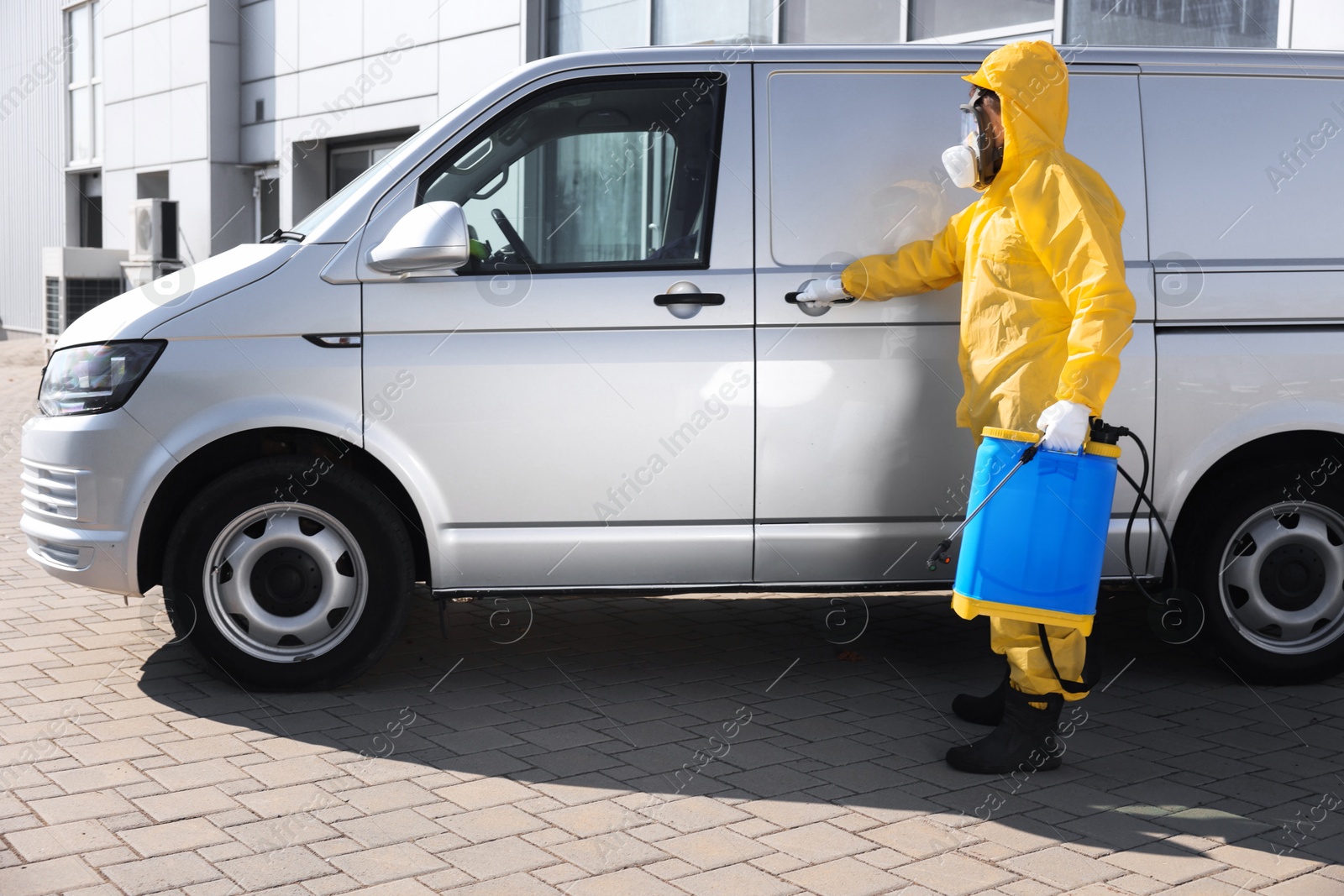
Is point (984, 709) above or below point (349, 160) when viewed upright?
below

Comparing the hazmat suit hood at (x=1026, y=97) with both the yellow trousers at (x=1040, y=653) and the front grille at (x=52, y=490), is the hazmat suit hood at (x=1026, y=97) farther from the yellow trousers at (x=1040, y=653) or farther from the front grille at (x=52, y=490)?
the front grille at (x=52, y=490)

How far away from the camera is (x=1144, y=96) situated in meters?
4.80

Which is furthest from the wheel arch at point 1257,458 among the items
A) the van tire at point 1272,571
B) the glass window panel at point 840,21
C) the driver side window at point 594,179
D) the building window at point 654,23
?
the building window at point 654,23

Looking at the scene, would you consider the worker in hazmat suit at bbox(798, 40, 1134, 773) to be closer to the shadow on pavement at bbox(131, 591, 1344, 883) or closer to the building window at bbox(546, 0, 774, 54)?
the shadow on pavement at bbox(131, 591, 1344, 883)

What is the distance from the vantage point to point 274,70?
690 inches

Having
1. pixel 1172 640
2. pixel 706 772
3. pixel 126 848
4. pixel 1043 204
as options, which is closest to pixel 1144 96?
pixel 1043 204

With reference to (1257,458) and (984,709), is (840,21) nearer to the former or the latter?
(1257,458)

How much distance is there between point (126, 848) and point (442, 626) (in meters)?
1.48

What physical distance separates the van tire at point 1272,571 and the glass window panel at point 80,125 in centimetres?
2307

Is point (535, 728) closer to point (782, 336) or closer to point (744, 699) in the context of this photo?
point (744, 699)

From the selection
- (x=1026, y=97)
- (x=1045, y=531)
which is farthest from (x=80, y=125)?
(x=1045, y=531)

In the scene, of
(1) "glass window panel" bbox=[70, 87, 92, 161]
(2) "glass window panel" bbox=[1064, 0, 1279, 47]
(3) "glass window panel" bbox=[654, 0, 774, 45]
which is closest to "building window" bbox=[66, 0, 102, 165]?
(1) "glass window panel" bbox=[70, 87, 92, 161]

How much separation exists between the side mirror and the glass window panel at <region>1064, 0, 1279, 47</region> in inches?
198

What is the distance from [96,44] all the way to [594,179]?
21786 mm
